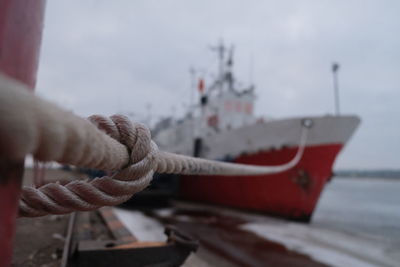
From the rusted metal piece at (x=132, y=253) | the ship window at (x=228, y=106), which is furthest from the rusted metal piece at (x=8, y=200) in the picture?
the ship window at (x=228, y=106)

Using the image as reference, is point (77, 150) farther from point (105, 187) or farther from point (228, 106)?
point (228, 106)

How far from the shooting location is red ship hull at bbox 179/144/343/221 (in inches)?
279

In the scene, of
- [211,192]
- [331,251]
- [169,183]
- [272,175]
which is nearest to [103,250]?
[331,251]

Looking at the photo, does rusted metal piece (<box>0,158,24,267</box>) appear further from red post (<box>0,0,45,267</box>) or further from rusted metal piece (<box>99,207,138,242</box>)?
rusted metal piece (<box>99,207,138,242</box>)

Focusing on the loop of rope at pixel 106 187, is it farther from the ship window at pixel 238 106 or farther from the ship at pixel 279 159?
the ship window at pixel 238 106

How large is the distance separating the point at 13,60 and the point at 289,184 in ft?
24.6

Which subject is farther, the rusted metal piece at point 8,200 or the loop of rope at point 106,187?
the loop of rope at point 106,187

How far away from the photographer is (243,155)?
26.7 feet

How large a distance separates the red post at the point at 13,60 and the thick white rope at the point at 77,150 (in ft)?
0.32

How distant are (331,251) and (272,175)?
2747mm

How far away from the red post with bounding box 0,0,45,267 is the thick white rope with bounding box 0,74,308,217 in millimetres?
99

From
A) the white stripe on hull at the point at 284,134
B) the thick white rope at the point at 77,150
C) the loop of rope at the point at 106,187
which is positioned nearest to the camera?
the thick white rope at the point at 77,150

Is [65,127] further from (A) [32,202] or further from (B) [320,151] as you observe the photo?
(B) [320,151]

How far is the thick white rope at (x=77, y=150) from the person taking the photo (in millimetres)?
382
